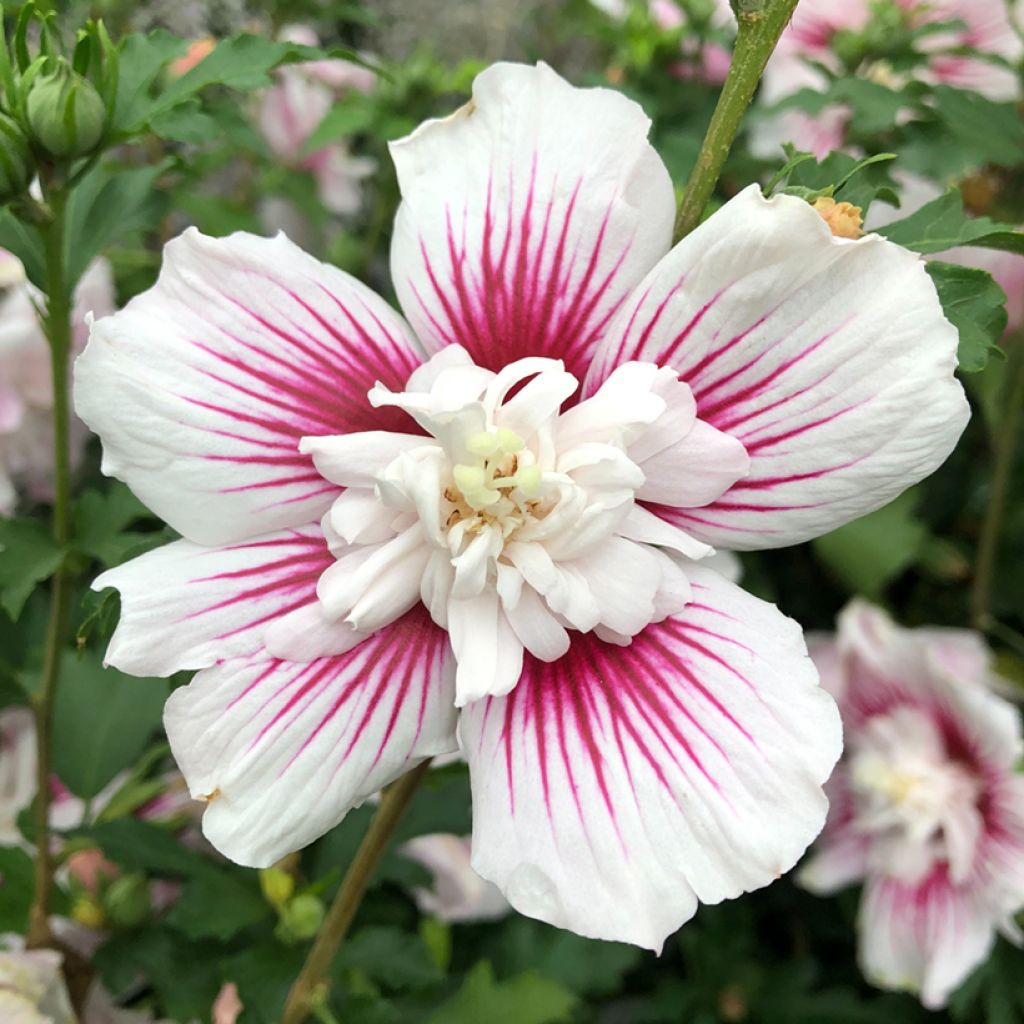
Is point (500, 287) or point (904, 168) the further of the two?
point (904, 168)

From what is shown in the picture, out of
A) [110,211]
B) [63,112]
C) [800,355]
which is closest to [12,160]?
[63,112]

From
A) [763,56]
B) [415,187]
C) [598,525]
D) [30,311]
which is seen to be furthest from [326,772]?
[30,311]

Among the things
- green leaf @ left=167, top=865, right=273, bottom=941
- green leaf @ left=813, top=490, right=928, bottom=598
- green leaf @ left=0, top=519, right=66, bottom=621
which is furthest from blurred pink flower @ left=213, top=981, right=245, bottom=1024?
green leaf @ left=813, top=490, right=928, bottom=598

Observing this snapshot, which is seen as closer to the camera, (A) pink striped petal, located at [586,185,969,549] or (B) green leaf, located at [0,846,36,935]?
(A) pink striped petal, located at [586,185,969,549]

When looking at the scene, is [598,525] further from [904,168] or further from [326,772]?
[904,168]

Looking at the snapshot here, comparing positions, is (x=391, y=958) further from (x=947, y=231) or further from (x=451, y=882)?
(x=947, y=231)

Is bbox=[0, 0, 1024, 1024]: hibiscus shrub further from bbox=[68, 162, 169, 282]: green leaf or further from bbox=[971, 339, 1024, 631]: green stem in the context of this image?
bbox=[971, 339, 1024, 631]: green stem
